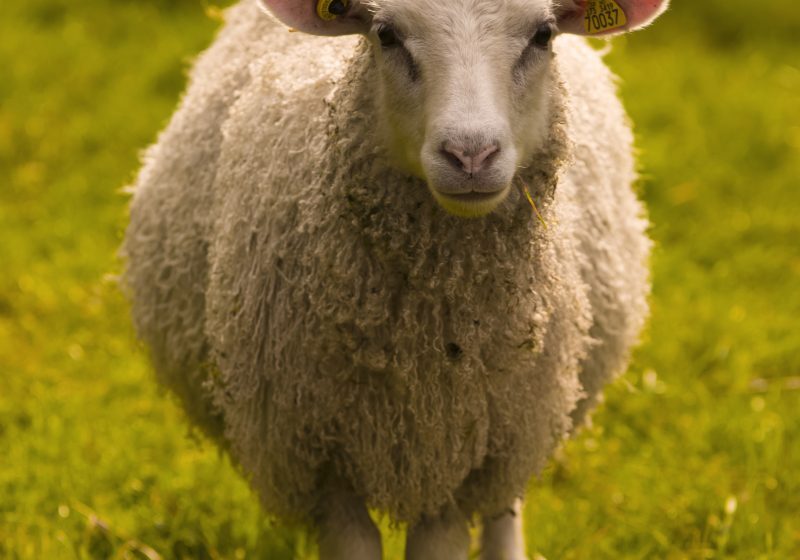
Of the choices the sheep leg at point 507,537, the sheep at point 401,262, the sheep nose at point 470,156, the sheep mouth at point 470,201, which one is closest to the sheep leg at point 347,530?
the sheep at point 401,262

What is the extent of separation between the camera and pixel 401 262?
2.73m

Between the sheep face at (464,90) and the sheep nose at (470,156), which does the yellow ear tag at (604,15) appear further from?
the sheep nose at (470,156)

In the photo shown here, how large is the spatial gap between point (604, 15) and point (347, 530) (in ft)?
4.53

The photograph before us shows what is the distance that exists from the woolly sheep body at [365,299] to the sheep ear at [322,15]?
0.08m

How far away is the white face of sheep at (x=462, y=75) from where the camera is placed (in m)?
2.45

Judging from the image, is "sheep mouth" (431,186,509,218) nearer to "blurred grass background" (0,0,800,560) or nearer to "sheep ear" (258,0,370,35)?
"sheep ear" (258,0,370,35)

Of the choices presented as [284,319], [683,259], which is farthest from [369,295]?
[683,259]

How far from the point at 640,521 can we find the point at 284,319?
1.54 metres

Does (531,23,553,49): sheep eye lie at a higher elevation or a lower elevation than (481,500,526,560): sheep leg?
higher

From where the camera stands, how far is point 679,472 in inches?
165

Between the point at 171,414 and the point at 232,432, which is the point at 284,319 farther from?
the point at 171,414

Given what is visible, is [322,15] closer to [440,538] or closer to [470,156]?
[470,156]

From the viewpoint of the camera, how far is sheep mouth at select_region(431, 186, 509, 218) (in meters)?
2.50

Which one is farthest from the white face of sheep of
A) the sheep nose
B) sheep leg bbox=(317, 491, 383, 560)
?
sheep leg bbox=(317, 491, 383, 560)
